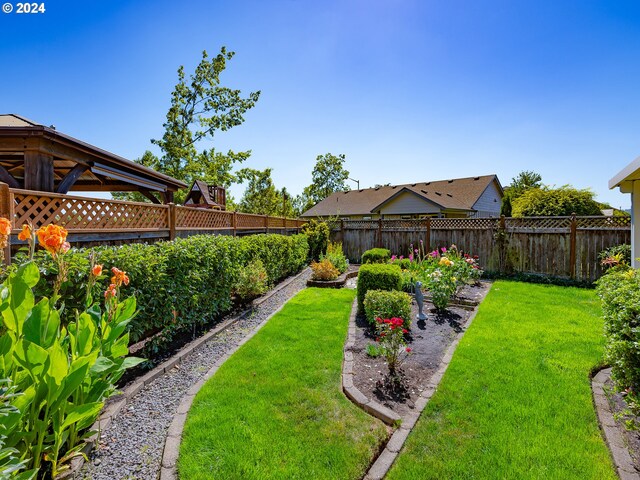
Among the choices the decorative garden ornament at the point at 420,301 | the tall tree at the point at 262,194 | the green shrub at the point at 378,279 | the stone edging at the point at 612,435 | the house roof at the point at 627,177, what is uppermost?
the tall tree at the point at 262,194

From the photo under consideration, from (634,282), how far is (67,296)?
18.6 ft

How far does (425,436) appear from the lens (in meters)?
2.55

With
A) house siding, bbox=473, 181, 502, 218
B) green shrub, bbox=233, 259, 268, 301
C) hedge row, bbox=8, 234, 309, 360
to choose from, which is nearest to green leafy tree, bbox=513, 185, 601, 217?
house siding, bbox=473, 181, 502, 218

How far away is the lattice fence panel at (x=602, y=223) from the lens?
830 cm

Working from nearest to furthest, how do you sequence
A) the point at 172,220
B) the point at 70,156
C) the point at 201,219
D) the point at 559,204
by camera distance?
the point at 70,156
the point at 172,220
the point at 201,219
the point at 559,204

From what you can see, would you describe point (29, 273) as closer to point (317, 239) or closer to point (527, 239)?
point (317, 239)

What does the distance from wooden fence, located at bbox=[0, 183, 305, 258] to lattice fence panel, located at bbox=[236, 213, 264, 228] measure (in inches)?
66.6

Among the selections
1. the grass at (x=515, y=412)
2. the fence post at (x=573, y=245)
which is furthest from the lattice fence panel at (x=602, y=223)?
the grass at (x=515, y=412)

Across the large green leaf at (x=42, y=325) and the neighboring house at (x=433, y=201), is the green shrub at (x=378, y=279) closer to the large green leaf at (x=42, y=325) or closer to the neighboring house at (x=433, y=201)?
the large green leaf at (x=42, y=325)

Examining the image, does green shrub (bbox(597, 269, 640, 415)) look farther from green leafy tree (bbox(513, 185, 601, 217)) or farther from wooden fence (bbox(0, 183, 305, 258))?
green leafy tree (bbox(513, 185, 601, 217))

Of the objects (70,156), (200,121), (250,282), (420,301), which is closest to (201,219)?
(250,282)

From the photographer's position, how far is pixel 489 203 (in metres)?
23.3

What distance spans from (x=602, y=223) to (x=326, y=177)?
114ft

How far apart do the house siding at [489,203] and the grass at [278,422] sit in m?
21.1
